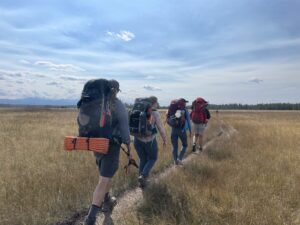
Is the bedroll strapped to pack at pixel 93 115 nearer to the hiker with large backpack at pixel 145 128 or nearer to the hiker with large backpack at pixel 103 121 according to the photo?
the hiker with large backpack at pixel 103 121

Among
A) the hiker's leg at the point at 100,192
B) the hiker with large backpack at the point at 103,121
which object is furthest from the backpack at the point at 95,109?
the hiker's leg at the point at 100,192

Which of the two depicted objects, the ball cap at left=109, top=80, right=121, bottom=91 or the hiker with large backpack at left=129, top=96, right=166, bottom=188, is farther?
the hiker with large backpack at left=129, top=96, right=166, bottom=188

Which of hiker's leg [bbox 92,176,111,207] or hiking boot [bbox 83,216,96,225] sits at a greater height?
hiker's leg [bbox 92,176,111,207]

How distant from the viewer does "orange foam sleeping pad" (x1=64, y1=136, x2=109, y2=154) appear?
14.9ft

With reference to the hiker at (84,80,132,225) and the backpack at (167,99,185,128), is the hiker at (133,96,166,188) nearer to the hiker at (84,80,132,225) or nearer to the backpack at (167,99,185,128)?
the hiker at (84,80,132,225)

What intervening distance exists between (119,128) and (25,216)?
1874mm

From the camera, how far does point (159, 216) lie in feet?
16.3

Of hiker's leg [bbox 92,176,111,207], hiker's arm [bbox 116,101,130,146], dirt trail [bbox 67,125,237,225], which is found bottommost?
dirt trail [bbox 67,125,237,225]

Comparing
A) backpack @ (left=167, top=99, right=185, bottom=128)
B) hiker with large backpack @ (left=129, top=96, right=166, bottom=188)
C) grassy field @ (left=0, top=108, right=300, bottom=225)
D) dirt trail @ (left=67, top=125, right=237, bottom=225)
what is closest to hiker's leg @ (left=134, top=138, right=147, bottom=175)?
hiker with large backpack @ (left=129, top=96, right=166, bottom=188)

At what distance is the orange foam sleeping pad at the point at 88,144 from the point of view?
4531mm

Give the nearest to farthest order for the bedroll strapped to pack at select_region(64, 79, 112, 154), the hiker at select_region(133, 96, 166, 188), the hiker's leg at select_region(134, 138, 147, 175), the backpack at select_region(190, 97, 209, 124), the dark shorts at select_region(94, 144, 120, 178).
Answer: the bedroll strapped to pack at select_region(64, 79, 112, 154), the dark shorts at select_region(94, 144, 120, 178), the hiker at select_region(133, 96, 166, 188), the hiker's leg at select_region(134, 138, 147, 175), the backpack at select_region(190, 97, 209, 124)

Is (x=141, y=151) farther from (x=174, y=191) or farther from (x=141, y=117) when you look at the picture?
(x=174, y=191)

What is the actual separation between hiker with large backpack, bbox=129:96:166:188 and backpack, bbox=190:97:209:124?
5340 mm

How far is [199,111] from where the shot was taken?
40.1 feet
